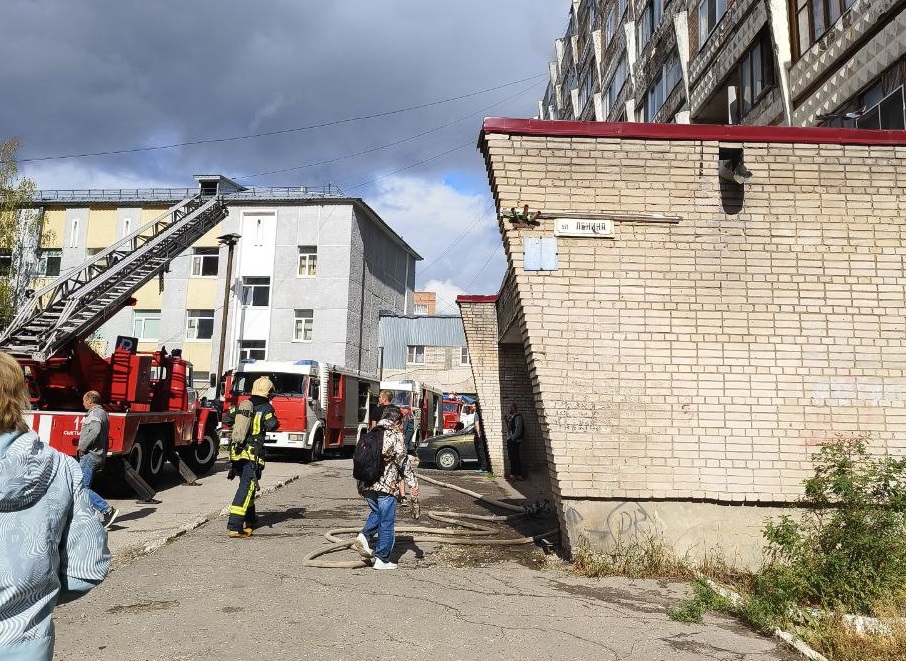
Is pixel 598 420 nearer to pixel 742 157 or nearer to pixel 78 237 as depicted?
pixel 742 157

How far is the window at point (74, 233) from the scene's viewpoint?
1486 inches

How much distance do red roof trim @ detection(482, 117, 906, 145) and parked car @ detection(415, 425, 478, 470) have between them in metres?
13.7

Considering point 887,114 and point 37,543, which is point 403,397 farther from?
point 37,543

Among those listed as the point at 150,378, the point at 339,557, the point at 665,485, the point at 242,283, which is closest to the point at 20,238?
the point at 242,283

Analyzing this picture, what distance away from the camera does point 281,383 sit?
1908cm

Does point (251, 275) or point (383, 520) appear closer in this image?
point (383, 520)

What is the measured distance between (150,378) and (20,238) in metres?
31.3

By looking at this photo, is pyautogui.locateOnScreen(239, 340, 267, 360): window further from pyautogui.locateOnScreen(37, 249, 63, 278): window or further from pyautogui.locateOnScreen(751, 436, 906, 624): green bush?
pyautogui.locateOnScreen(751, 436, 906, 624): green bush

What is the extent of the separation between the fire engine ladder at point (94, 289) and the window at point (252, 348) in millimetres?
20328

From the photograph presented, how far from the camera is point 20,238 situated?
123 feet

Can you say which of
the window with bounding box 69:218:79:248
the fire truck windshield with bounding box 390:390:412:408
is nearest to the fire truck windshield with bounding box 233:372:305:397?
the fire truck windshield with bounding box 390:390:412:408

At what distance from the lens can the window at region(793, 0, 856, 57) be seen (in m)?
12.2

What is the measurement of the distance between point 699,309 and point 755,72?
11.5 metres

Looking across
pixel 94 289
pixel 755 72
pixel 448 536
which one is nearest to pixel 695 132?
pixel 448 536
